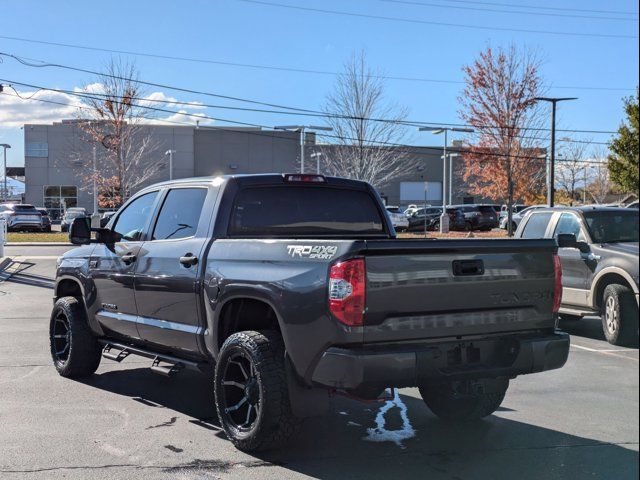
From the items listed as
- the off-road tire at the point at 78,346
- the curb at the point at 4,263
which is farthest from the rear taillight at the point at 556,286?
the curb at the point at 4,263

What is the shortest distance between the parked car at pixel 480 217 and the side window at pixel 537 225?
32171mm

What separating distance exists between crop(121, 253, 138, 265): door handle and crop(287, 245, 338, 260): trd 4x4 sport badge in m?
2.16

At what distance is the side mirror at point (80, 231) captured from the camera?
20.8 feet

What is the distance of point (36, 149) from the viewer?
5559 centimetres

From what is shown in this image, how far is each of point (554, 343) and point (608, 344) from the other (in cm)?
464

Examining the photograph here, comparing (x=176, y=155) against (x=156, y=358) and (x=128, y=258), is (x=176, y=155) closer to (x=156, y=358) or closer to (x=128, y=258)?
(x=128, y=258)

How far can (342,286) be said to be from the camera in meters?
3.91

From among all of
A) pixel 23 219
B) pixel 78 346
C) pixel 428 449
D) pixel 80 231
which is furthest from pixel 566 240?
pixel 23 219

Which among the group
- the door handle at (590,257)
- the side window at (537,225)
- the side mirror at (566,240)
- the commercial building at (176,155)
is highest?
the commercial building at (176,155)

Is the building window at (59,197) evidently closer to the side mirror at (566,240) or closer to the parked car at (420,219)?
the parked car at (420,219)

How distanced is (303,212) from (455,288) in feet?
6.14

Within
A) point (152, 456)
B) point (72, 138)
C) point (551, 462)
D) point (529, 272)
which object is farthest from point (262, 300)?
point (72, 138)

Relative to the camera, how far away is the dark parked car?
3916 centimetres

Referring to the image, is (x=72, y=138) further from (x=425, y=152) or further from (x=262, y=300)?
(x=262, y=300)
